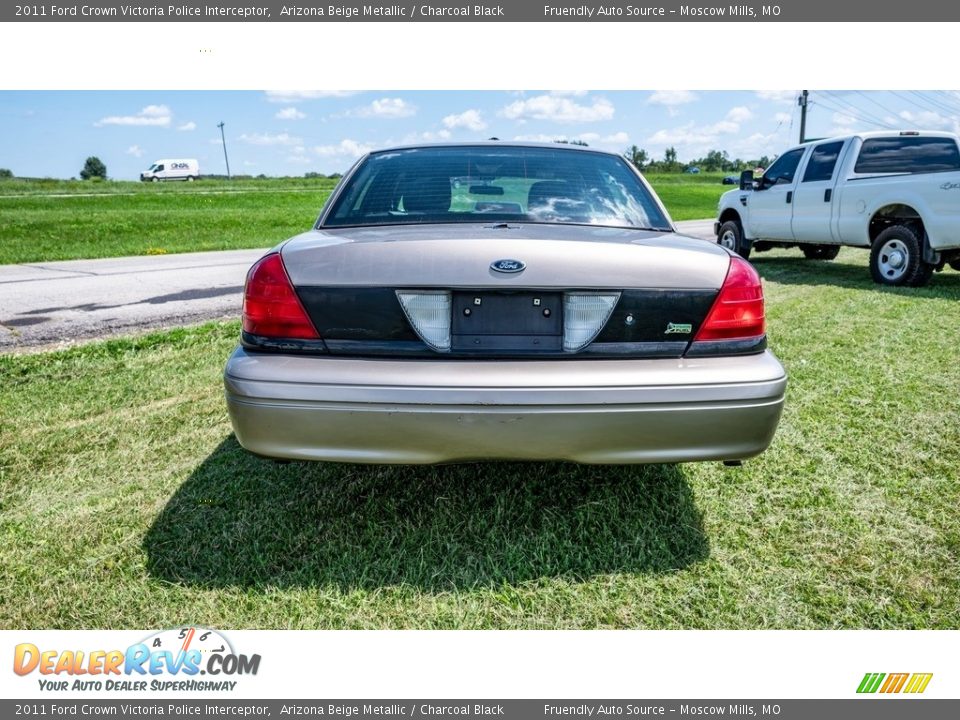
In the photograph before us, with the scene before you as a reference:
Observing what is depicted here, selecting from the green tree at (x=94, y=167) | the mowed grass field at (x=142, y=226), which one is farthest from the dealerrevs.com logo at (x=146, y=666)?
the green tree at (x=94, y=167)

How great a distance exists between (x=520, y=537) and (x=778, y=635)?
37.9 inches

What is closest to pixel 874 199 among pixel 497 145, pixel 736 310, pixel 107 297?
pixel 497 145

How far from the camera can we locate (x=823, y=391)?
14.5 feet

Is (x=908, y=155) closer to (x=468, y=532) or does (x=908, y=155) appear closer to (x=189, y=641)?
(x=468, y=532)

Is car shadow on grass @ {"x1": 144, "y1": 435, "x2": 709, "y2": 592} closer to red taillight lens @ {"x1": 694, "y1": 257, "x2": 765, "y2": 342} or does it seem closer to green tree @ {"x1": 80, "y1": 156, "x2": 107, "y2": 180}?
red taillight lens @ {"x1": 694, "y1": 257, "x2": 765, "y2": 342}

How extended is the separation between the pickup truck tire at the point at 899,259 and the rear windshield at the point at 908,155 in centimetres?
81

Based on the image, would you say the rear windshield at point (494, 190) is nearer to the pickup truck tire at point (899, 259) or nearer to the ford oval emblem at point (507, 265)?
the ford oval emblem at point (507, 265)

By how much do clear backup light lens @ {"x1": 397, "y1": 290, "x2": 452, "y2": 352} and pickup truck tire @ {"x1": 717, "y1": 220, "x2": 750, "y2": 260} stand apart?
9.58 meters

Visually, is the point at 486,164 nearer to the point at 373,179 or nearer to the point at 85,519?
the point at 373,179

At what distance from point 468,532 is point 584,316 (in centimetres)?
101

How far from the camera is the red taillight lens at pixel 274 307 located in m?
2.38

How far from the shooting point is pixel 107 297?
7625mm

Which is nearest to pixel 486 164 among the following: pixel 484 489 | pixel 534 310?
pixel 534 310

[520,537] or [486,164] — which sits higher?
[486,164]
